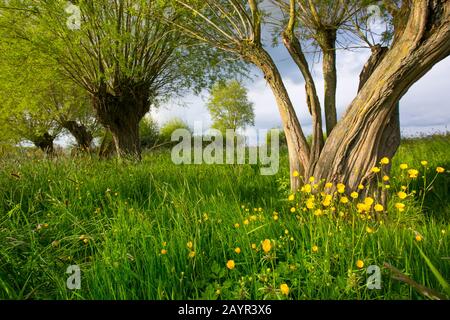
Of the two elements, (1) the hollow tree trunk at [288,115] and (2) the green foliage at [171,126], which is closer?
(1) the hollow tree trunk at [288,115]

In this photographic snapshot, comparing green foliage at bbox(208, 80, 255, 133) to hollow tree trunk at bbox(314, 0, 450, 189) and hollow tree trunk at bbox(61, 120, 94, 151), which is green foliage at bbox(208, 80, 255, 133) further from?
hollow tree trunk at bbox(314, 0, 450, 189)

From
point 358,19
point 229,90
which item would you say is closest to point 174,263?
point 358,19

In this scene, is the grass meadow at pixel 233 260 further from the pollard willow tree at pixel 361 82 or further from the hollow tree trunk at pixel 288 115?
the hollow tree trunk at pixel 288 115

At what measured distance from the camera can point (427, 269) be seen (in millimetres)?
2113

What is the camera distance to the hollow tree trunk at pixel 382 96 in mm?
3189

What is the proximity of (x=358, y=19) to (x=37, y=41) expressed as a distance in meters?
7.86

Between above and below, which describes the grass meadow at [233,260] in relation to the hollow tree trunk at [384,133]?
below

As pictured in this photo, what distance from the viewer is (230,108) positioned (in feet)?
138

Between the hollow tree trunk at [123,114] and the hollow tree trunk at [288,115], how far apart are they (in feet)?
20.6

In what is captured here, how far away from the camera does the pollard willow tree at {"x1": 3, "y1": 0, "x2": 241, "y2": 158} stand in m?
8.11

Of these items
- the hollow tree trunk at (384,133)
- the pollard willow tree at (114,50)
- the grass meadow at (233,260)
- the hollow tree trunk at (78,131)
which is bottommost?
the grass meadow at (233,260)

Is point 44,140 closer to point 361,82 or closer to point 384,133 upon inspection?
point 361,82

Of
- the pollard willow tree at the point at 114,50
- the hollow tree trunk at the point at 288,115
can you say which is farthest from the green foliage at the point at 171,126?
the hollow tree trunk at the point at 288,115
